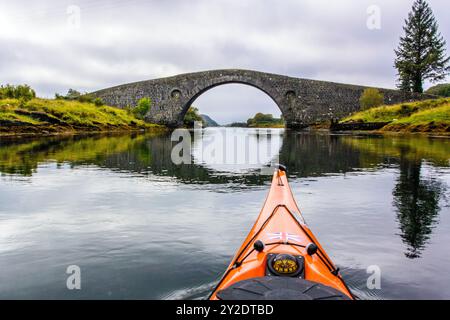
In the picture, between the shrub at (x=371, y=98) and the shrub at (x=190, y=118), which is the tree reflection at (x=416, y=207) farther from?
the shrub at (x=190, y=118)

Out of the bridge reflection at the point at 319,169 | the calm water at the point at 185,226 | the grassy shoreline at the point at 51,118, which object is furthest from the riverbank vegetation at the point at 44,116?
the calm water at the point at 185,226

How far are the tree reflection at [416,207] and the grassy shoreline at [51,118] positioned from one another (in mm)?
32498

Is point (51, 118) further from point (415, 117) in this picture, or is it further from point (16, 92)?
point (415, 117)

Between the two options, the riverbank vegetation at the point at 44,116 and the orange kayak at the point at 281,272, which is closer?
the orange kayak at the point at 281,272

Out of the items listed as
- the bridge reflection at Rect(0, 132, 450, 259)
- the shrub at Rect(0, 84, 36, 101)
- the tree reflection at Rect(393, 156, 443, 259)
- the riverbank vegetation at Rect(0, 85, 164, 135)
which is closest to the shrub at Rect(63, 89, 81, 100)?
the riverbank vegetation at Rect(0, 85, 164, 135)

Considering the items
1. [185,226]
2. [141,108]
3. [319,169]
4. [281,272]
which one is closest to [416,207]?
[185,226]

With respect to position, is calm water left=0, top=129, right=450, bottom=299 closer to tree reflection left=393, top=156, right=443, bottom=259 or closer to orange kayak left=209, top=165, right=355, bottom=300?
tree reflection left=393, top=156, right=443, bottom=259

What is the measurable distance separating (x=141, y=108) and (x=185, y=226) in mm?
61964

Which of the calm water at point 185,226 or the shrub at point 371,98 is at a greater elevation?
the shrub at point 371,98

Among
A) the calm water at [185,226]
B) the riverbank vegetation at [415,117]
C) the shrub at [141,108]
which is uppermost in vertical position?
the shrub at [141,108]

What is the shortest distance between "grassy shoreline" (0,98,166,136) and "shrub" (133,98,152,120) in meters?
12.3

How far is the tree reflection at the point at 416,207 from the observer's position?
21.6ft

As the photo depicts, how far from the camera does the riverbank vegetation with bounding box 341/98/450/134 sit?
35469 millimetres
